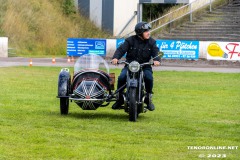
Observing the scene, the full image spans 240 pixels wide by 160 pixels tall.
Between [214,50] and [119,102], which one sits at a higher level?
[119,102]

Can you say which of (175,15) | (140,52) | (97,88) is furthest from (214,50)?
(97,88)

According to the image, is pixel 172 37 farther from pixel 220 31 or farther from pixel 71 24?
pixel 71 24

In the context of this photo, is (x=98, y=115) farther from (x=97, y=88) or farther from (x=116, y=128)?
(x=116, y=128)

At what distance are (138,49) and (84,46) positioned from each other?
27.6 metres

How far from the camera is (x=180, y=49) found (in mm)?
40688

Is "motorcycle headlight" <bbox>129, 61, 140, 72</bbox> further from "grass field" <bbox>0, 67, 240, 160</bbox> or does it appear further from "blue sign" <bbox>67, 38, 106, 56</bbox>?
"blue sign" <bbox>67, 38, 106, 56</bbox>

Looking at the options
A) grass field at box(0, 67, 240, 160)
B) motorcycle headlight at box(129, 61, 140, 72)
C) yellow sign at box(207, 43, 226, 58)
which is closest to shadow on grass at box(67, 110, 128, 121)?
grass field at box(0, 67, 240, 160)

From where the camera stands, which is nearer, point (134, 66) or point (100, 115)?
point (134, 66)

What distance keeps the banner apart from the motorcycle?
25206 mm

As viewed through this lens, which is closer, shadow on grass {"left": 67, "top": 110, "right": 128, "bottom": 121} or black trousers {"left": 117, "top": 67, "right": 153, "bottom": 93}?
black trousers {"left": 117, "top": 67, "right": 153, "bottom": 93}

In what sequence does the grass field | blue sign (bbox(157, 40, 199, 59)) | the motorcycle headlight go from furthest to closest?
blue sign (bbox(157, 40, 199, 59)), the motorcycle headlight, the grass field

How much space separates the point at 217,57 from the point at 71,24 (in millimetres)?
14615

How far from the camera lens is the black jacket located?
14.6m

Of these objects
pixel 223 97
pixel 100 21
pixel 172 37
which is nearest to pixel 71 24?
Answer: pixel 100 21
